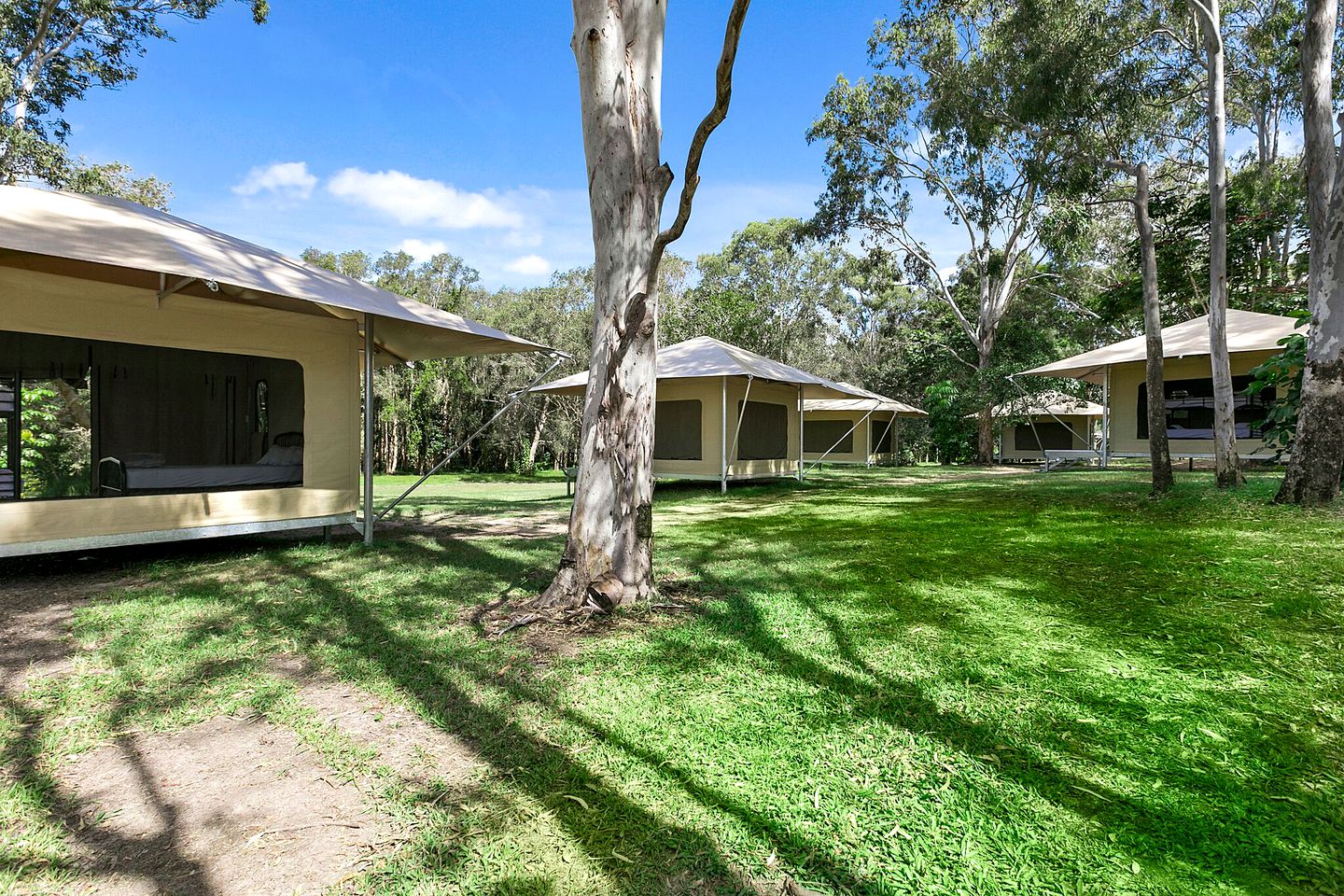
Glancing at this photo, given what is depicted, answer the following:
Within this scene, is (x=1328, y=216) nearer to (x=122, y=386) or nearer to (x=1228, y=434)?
(x=1228, y=434)

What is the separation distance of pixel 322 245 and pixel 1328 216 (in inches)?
1044

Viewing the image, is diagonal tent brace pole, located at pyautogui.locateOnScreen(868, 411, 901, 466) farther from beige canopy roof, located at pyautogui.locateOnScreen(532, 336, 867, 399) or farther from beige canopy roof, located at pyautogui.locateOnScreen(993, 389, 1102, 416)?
beige canopy roof, located at pyautogui.locateOnScreen(532, 336, 867, 399)

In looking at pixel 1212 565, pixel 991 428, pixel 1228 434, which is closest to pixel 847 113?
pixel 991 428

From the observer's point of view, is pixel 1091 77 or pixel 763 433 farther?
pixel 763 433

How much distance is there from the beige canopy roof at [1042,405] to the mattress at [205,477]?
1730 centimetres

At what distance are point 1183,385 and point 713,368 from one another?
9530mm

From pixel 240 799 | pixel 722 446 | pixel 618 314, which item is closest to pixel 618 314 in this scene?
pixel 618 314

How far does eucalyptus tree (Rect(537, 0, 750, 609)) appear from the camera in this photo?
326 centimetres

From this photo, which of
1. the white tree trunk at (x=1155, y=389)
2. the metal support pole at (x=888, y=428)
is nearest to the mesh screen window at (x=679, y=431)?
the white tree trunk at (x=1155, y=389)

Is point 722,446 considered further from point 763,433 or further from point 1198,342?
point 1198,342

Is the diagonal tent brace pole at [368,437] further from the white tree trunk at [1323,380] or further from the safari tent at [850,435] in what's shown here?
the safari tent at [850,435]

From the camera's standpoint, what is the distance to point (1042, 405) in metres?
18.0

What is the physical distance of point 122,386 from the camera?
6.00 m

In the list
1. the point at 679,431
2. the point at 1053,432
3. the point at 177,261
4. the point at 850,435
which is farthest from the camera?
the point at 1053,432
